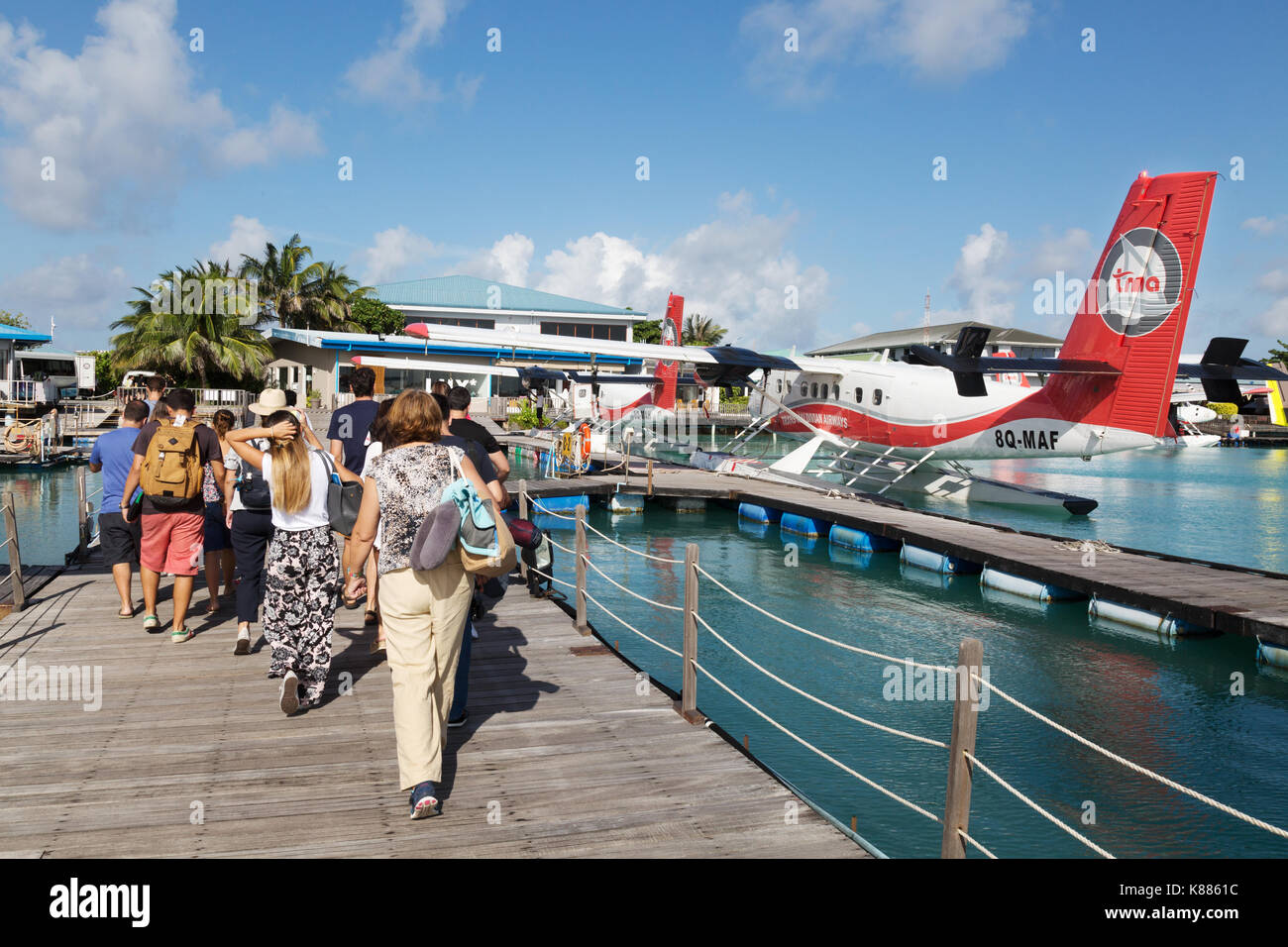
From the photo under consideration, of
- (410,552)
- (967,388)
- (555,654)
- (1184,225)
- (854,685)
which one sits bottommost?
(854,685)

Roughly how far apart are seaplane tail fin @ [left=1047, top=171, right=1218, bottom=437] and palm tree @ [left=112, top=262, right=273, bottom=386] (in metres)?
34.5

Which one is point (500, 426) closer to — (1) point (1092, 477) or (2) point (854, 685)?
(1) point (1092, 477)

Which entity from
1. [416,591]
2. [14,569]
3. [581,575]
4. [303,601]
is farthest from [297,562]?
[14,569]

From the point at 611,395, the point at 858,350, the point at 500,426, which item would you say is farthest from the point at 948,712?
the point at 858,350

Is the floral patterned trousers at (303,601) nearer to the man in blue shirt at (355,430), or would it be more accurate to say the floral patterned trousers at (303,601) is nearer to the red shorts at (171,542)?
the man in blue shirt at (355,430)

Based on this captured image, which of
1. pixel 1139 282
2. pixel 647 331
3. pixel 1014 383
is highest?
pixel 647 331

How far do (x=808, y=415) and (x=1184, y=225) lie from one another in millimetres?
10637

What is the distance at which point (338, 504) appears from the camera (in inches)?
212

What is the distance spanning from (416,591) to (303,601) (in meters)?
1.82

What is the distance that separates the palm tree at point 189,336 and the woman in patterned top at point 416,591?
124 ft

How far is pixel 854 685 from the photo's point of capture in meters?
8.85

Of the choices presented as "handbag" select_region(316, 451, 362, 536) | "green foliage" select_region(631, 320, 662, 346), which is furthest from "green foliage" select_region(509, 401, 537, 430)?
"handbag" select_region(316, 451, 362, 536)

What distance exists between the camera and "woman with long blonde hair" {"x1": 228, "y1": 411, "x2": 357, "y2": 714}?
17.1ft

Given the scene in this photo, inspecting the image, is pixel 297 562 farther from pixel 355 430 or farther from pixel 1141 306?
pixel 1141 306
